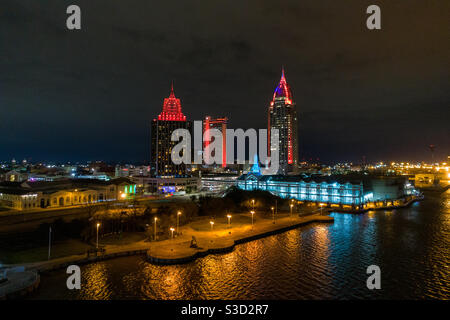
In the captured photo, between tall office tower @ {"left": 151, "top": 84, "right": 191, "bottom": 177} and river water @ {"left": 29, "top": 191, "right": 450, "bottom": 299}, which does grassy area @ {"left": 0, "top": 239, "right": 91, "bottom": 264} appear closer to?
river water @ {"left": 29, "top": 191, "right": 450, "bottom": 299}

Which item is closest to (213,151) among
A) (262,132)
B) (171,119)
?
(262,132)

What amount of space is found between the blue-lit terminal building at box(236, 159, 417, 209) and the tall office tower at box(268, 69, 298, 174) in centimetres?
7484

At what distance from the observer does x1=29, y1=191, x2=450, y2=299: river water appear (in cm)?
1575

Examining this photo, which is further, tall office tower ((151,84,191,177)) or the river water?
tall office tower ((151,84,191,177))

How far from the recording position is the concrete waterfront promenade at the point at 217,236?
21048 mm

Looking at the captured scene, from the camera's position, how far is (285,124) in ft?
458

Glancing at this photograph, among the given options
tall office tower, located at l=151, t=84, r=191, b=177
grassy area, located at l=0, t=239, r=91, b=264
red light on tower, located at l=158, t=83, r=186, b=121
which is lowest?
grassy area, located at l=0, t=239, r=91, b=264

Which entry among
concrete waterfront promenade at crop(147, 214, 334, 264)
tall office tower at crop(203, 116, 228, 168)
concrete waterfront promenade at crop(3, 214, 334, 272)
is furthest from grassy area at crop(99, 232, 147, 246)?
tall office tower at crop(203, 116, 228, 168)

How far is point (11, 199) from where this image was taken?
3816 cm

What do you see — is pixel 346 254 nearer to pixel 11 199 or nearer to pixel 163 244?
pixel 163 244

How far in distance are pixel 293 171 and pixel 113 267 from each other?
12646 cm

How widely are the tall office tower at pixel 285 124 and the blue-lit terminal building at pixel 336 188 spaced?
2946 inches

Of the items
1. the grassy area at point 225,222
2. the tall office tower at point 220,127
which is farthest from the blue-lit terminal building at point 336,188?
→ the tall office tower at point 220,127

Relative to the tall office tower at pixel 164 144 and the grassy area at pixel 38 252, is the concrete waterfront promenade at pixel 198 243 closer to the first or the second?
the grassy area at pixel 38 252
